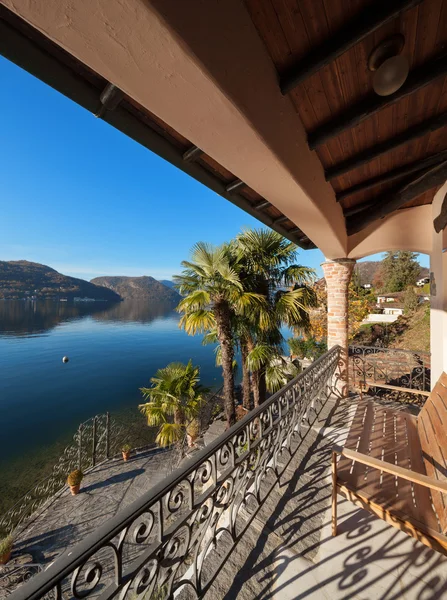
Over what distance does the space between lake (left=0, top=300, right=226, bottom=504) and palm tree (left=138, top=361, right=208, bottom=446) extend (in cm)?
716

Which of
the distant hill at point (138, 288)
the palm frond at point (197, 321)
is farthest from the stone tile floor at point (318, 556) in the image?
the distant hill at point (138, 288)

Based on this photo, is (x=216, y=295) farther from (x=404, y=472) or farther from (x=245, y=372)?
(x=404, y=472)

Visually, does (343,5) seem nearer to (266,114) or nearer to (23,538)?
(266,114)

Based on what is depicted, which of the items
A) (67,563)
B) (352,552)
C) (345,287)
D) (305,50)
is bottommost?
(352,552)

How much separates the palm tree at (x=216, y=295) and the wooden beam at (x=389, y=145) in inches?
120

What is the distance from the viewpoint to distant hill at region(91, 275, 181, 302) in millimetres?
101250

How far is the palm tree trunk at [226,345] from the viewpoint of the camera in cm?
566

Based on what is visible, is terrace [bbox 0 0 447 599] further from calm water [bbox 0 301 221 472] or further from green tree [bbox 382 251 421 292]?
green tree [bbox 382 251 421 292]

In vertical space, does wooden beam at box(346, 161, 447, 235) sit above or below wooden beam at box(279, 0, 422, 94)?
above

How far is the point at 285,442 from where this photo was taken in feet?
Result: 8.88

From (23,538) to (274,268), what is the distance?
8093mm

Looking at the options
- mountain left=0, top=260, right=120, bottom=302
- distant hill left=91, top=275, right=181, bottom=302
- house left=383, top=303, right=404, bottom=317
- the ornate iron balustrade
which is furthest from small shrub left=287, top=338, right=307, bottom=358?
distant hill left=91, top=275, right=181, bottom=302

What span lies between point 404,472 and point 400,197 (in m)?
3.13

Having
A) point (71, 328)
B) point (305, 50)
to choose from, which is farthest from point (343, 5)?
point (71, 328)
